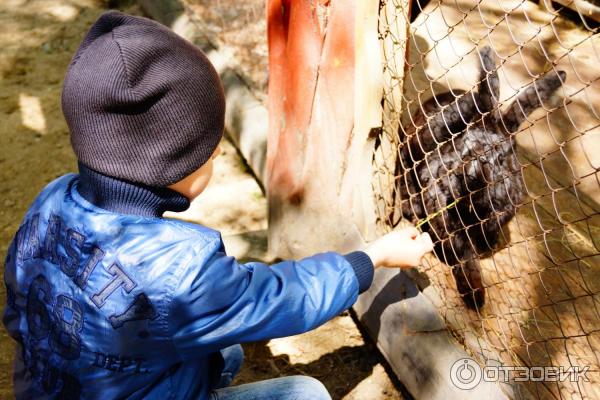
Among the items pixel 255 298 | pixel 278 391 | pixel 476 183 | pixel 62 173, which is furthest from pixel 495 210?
pixel 62 173

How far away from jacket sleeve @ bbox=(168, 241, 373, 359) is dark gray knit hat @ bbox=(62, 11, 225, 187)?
27cm

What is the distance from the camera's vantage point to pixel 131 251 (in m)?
1.49

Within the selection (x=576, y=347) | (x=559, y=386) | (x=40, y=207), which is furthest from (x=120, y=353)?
(x=576, y=347)

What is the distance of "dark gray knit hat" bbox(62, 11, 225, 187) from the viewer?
1.42 metres

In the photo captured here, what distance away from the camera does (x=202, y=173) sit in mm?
1643

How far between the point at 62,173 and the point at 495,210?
2399 millimetres

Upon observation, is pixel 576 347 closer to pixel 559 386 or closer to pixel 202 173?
pixel 559 386

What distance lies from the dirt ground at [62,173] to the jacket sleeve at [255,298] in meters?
1.01

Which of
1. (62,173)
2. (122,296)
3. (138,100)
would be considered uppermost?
(138,100)

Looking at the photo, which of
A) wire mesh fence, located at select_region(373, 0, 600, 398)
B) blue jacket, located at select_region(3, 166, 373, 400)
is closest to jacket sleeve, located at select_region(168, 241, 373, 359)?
blue jacket, located at select_region(3, 166, 373, 400)

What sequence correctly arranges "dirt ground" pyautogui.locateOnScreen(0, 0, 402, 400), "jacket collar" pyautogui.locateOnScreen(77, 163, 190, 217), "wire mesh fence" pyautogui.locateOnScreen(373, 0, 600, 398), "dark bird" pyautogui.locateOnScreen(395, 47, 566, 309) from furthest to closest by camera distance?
1. "dark bird" pyautogui.locateOnScreen(395, 47, 566, 309)
2. "dirt ground" pyautogui.locateOnScreen(0, 0, 402, 400)
3. "wire mesh fence" pyautogui.locateOnScreen(373, 0, 600, 398)
4. "jacket collar" pyautogui.locateOnScreen(77, 163, 190, 217)

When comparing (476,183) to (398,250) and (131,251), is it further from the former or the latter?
(131,251)

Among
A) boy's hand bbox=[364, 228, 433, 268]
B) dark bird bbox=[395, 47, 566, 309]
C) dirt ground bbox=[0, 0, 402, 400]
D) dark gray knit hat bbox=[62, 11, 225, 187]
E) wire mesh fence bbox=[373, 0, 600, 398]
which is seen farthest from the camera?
dark bird bbox=[395, 47, 566, 309]

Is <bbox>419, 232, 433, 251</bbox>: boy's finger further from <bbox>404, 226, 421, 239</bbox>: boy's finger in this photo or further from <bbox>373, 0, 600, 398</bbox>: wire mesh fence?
<bbox>373, 0, 600, 398</bbox>: wire mesh fence
